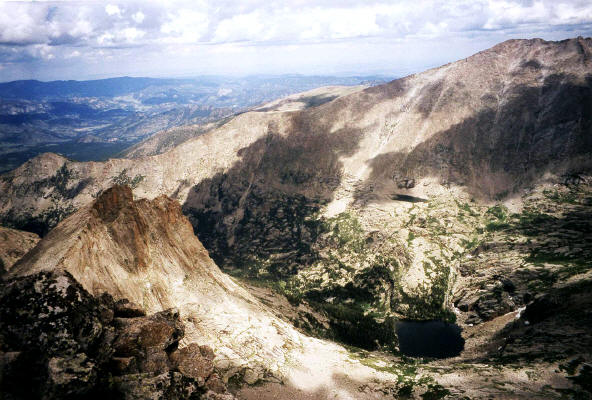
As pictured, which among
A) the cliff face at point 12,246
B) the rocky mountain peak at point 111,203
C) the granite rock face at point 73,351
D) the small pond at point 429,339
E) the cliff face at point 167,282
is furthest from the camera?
the small pond at point 429,339

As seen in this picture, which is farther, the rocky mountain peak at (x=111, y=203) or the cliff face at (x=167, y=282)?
the rocky mountain peak at (x=111, y=203)

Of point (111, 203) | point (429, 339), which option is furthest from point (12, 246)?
point (429, 339)

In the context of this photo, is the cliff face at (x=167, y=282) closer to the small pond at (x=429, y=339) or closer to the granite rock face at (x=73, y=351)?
the granite rock face at (x=73, y=351)

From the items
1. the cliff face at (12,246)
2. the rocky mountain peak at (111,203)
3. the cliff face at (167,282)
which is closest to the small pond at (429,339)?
the cliff face at (167,282)

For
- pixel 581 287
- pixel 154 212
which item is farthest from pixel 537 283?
pixel 154 212

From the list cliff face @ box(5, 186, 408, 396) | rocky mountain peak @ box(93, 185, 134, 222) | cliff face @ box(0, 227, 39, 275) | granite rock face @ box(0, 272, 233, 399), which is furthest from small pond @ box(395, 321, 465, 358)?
cliff face @ box(0, 227, 39, 275)

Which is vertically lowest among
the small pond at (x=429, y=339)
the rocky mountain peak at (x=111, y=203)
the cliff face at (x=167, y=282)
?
the small pond at (x=429, y=339)

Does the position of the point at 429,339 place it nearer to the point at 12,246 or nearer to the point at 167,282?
the point at 167,282

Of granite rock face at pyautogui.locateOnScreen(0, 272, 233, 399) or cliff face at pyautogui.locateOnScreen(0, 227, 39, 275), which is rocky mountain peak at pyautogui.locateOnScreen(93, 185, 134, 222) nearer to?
cliff face at pyautogui.locateOnScreen(0, 227, 39, 275)
